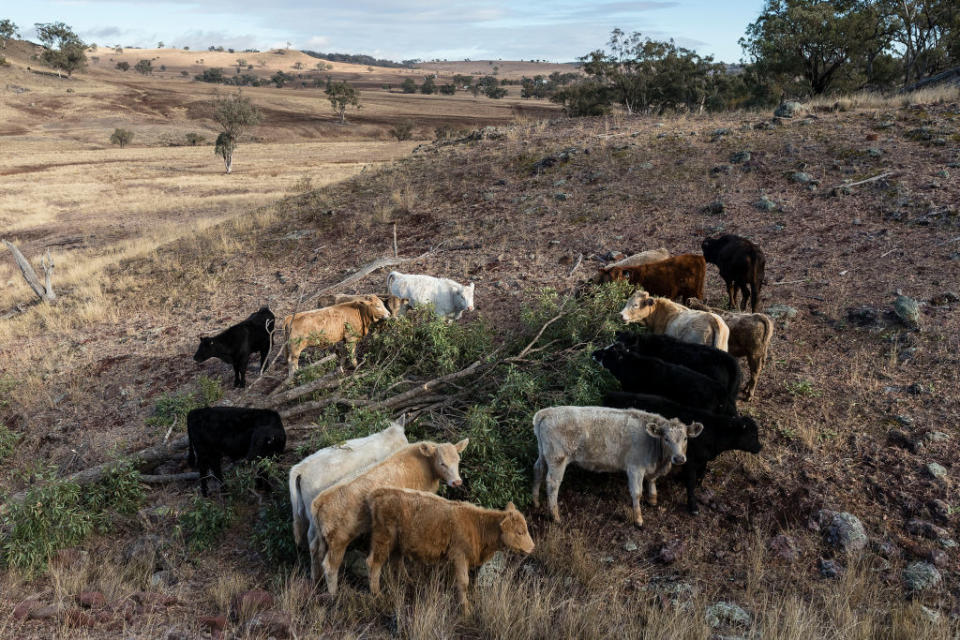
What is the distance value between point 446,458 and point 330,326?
14.2 ft

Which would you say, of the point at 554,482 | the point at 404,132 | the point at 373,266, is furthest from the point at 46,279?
the point at 404,132

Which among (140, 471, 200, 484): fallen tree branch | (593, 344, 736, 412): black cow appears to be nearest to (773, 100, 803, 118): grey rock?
(593, 344, 736, 412): black cow

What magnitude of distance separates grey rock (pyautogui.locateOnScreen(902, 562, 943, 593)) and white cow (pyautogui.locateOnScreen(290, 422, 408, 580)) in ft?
16.4

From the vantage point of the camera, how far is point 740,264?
10297 millimetres

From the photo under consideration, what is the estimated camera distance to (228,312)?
13.5 m

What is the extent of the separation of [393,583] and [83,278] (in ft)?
53.3

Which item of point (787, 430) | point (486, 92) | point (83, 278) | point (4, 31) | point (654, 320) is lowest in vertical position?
point (83, 278)

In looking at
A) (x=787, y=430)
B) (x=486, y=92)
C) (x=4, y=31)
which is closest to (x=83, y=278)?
(x=787, y=430)

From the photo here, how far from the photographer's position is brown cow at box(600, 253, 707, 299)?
34.9ft

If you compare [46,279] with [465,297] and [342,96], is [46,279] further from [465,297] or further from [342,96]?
[342,96]

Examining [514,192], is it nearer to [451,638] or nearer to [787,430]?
[787,430]

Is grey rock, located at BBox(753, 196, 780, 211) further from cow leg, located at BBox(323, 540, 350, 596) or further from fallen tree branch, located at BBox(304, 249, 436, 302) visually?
cow leg, located at BBox(323, 540, 350, 596)

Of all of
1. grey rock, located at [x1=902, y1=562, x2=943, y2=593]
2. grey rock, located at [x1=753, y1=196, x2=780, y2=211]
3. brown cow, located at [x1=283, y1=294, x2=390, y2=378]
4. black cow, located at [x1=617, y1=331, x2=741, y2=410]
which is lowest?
grey rock, located at [x1=902, y1=562, x2=943, y2=593]

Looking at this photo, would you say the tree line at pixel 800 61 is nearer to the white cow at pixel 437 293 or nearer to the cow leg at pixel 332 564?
the white cow at pixel 437 293
